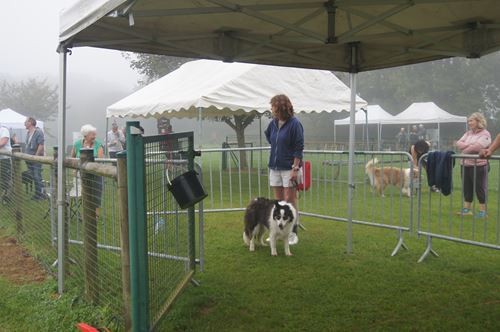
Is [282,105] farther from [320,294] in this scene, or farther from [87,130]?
[87,130]

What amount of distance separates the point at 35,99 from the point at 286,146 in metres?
72.0

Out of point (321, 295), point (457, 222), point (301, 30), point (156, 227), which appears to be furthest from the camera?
point (457, 222)

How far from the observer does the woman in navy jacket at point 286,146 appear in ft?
20.3

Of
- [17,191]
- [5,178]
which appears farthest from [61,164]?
[5,178]

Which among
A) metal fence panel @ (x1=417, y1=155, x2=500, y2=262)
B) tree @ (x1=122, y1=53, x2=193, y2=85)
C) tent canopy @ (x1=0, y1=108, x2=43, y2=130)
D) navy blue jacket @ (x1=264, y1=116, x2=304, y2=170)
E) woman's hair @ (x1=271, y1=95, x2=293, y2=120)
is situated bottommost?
metal fence panel @ (x1=417, y1=155, x2=500, y2=262)

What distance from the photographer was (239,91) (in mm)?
10836

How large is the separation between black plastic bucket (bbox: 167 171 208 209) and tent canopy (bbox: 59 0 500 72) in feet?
4.41

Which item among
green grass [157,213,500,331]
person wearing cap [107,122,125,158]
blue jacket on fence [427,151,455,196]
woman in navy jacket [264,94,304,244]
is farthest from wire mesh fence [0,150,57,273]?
person wearing cap [107,122,125,158]

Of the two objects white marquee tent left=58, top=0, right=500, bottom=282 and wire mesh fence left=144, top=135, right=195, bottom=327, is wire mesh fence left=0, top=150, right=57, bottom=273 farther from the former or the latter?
wire mesh fence left=144, top=135, right=195, bottom=327

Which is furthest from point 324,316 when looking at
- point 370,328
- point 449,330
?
point 449,330

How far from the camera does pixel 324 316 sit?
4094mm

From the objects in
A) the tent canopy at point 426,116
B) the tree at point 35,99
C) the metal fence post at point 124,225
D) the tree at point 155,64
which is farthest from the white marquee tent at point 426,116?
the tree at point 35,99

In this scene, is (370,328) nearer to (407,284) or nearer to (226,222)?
(407,284)

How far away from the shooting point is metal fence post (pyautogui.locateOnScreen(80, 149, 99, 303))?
4129 mm
